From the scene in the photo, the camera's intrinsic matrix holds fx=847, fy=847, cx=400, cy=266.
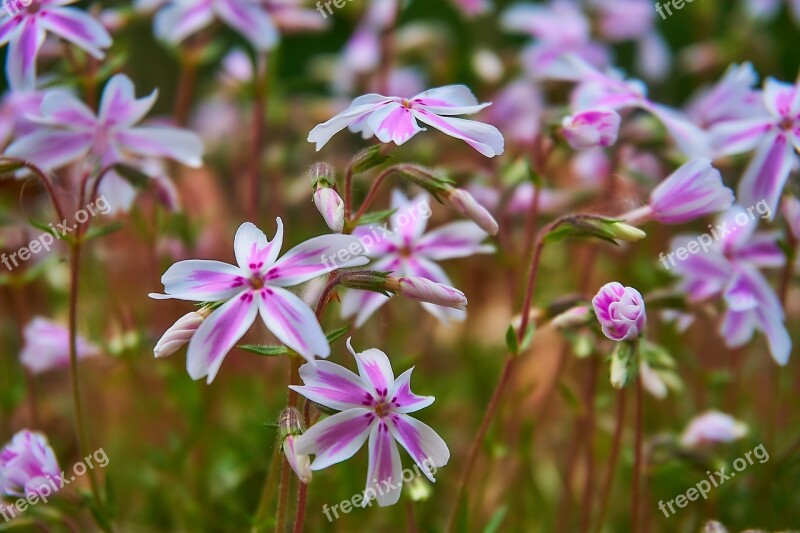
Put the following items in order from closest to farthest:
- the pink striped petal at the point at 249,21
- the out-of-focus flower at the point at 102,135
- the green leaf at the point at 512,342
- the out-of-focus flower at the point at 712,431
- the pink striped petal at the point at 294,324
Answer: the pink striped petal at the point at 294,324, the green leaf at the point at 512,342, the out-of-focus flower at the point at 102,135, the out-of-focus flower at the point at 712,431, the pink striped petal at the point at 249,21

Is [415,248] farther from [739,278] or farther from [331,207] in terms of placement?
[739,278]

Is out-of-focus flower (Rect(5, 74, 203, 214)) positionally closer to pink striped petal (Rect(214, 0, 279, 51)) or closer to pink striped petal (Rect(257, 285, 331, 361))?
pink striped petal (Rect(214, 0, 279, 51))

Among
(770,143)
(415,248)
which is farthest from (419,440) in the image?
(770,143)

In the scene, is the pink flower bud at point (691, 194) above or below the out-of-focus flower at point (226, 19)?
below

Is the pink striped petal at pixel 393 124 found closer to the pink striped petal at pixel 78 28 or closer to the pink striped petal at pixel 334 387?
the pink striped petal at pixel 334 387

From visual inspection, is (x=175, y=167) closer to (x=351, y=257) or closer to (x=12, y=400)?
(x=12, y=400)

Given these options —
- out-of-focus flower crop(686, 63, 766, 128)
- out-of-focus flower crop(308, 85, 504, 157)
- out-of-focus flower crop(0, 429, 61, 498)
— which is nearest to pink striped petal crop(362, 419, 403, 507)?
out-of-focus flower crop(308, 85, 504, 157)

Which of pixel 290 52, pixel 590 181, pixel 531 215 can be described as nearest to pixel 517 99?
pixel 590 181

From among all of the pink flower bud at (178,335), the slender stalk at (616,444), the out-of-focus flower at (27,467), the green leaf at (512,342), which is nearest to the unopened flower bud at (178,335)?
the pink flower bud at (178,335)
